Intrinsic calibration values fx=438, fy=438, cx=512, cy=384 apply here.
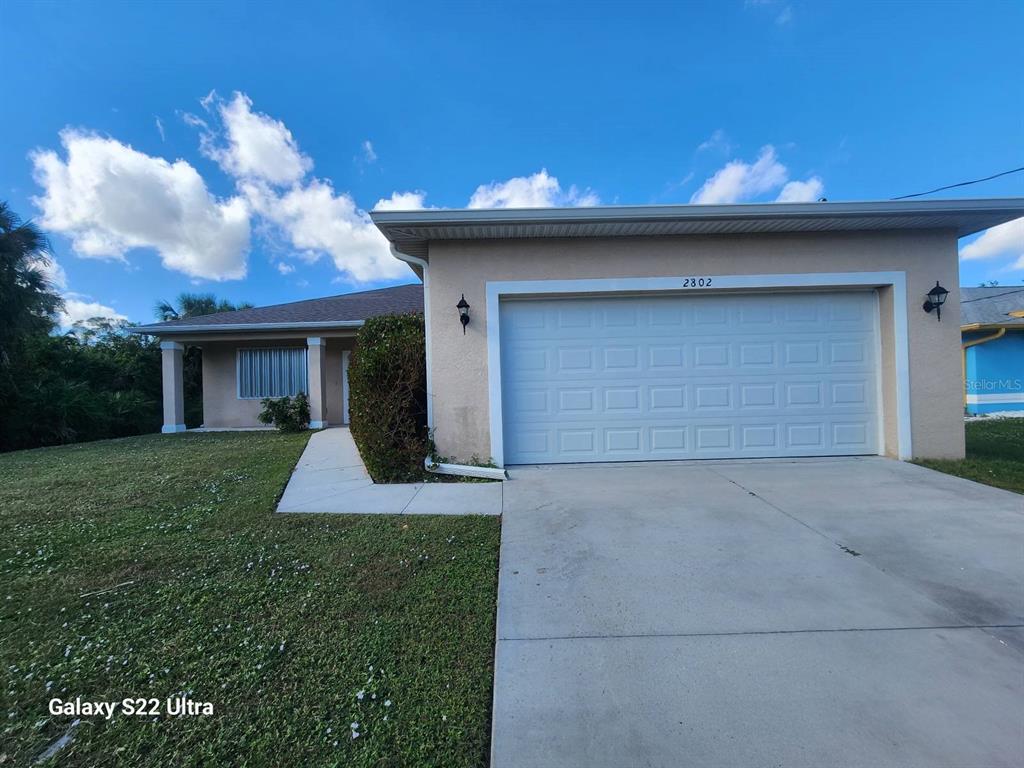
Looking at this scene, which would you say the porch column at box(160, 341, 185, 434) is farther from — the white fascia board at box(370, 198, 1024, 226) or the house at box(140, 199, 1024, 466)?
the white fascia board at box(370, 198, 1024, 226)

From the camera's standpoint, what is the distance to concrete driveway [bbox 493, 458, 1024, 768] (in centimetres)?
175

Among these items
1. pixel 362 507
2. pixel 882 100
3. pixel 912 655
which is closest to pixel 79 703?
pixel 362 507

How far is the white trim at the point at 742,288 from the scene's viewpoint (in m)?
6.03

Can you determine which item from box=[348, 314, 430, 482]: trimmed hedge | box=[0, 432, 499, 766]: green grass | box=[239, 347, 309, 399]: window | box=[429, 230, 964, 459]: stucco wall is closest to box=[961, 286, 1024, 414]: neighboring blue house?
box=[429, 230, 964, 459]: stucco wall

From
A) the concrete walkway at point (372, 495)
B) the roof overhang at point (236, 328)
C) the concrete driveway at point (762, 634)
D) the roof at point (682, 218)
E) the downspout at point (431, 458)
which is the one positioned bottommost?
the concrete driveway at point (762, 634)

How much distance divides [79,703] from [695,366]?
651cm

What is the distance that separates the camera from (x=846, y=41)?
7.92 m

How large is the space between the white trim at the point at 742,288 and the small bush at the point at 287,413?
776 cm

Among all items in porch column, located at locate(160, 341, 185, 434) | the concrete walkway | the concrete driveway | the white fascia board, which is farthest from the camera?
porch column, located at locate(160, 341, 185, 434)

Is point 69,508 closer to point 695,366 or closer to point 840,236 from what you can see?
point 695,366

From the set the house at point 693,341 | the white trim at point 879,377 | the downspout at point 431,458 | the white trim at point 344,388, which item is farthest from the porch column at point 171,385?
the white trim at point 879,377

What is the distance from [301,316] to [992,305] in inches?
926

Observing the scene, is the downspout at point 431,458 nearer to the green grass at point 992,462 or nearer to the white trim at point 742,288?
the white trim at point 742,288

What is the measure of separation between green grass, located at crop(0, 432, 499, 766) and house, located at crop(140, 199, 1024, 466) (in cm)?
253
